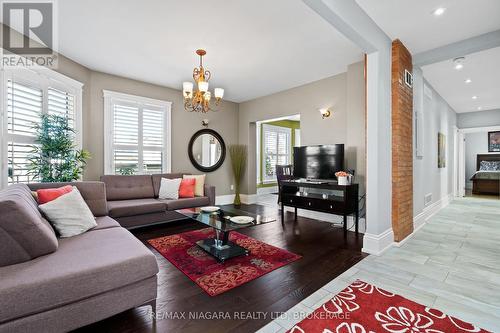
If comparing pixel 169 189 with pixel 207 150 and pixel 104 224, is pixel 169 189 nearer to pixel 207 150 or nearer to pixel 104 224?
pixel 207 150

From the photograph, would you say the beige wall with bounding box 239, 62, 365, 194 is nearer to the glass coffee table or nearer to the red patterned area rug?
the glass coffee table

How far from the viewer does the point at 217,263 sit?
2523 millimetres

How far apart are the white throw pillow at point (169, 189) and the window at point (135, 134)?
78 cm

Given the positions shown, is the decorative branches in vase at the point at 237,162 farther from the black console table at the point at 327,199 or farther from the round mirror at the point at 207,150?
the black console table at the point at 327,199

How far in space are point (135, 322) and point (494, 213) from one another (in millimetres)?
7202

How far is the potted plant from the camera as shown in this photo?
3.21 meters

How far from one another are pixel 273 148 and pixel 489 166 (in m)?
8.16

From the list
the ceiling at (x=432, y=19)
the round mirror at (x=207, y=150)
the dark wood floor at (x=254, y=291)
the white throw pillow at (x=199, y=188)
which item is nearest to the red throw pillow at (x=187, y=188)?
the white throw pillow at (x=199, y=188)

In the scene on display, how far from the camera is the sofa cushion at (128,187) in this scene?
4145mm

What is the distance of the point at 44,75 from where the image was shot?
11.2ft

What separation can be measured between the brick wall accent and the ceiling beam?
18 centimetres

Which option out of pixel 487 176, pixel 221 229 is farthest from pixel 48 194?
pixel 487 176

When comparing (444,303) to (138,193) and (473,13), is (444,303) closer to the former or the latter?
(473,13)

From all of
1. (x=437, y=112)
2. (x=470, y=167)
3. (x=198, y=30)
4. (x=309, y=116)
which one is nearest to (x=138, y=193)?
(x=198, y=30)
